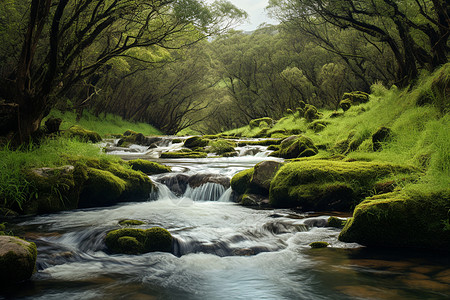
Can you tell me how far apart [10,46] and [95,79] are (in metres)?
12.6

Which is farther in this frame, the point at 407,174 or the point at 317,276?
the point at 407,174

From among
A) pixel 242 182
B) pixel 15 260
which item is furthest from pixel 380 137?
pixel 15 260

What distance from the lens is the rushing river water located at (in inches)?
145

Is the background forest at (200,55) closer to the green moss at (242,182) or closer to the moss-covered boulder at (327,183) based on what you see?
the green moss at (242,182)

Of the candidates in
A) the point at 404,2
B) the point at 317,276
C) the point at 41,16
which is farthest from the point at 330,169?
the point at 404,2

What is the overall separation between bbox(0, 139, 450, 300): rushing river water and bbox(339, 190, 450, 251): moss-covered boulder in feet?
0.63

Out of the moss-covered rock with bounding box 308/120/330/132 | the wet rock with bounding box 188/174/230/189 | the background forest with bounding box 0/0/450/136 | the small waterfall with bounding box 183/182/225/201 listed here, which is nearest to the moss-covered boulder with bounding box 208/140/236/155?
the background forest with bounding box 0/0/450/136

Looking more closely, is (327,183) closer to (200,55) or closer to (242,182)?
(242,182)

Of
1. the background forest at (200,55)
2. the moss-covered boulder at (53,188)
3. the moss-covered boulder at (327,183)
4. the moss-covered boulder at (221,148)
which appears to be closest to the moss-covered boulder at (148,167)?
the background forest at (200,55)

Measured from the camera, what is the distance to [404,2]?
11758mm

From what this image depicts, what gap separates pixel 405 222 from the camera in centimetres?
476

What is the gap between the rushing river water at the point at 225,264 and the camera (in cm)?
369

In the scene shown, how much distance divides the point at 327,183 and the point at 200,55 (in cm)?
3081

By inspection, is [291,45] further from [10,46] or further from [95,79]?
[10,46]
